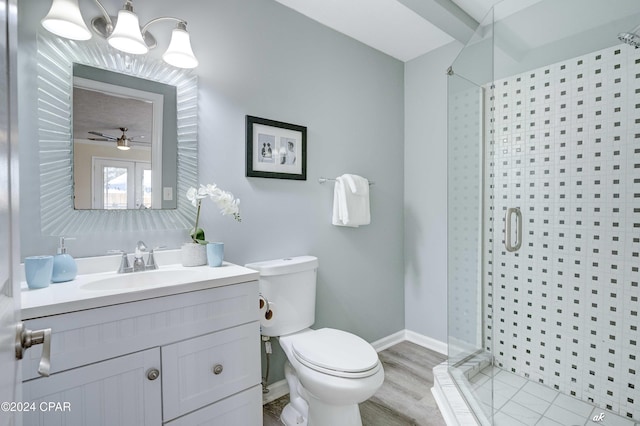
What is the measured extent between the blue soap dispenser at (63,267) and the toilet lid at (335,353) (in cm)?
100

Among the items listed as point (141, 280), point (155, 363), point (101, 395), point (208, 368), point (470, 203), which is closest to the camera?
point (101, 395)

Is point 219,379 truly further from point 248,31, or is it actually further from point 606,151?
point 606,151

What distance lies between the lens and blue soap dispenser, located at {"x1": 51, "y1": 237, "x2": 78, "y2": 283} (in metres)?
1.21

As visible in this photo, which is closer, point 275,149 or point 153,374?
point 153,374

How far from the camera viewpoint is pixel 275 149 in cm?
198

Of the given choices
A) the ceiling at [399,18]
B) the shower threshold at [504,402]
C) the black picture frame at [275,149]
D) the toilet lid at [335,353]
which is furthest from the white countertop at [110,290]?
the ceiling at [399,18]

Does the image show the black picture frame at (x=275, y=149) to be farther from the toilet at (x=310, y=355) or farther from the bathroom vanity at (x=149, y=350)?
the bathroom vanity at (x=149, y=350)

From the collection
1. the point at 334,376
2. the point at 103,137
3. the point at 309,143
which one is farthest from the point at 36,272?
the point at 309,143

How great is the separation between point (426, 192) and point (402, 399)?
154cm

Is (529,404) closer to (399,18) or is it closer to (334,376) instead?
(334,376)

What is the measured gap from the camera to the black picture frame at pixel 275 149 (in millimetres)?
1872

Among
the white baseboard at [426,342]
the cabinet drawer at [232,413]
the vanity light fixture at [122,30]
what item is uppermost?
the vanity light fixture at [122,30]

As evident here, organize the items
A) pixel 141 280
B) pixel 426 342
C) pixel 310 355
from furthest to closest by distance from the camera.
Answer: pixel 426 342, pixel 310 355, pixel 141 280

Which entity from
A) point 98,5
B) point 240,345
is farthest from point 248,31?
point 240,345
